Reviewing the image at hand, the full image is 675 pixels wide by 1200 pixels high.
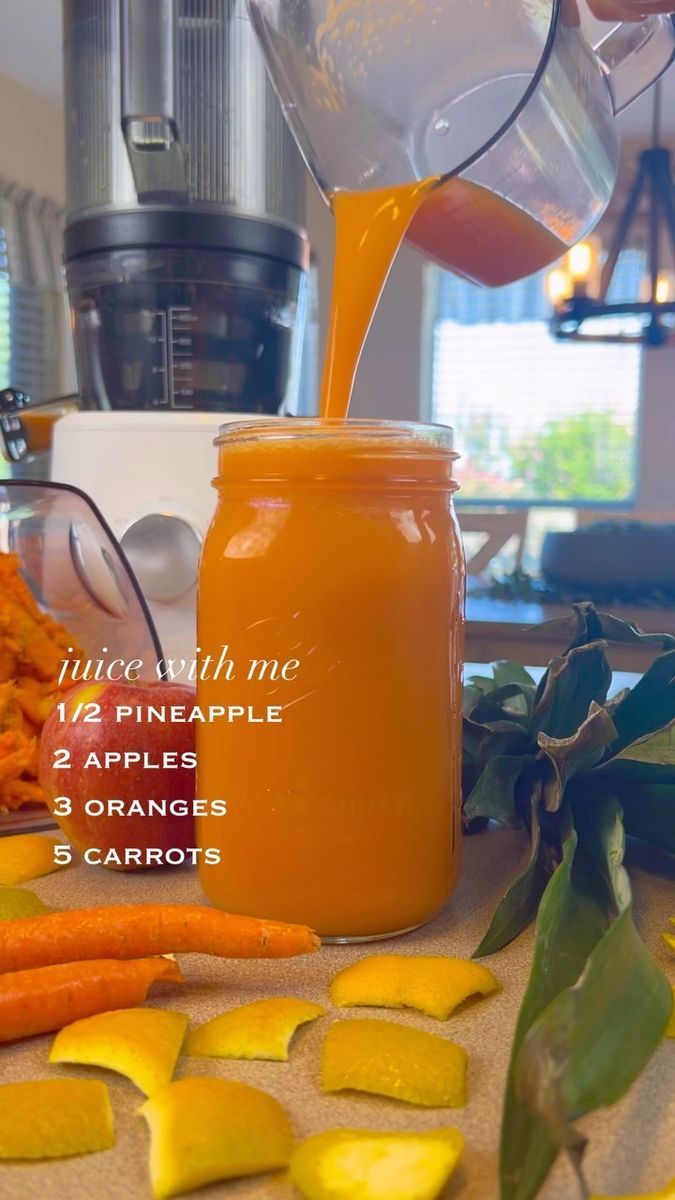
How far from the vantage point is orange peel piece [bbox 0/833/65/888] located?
2.08 ft

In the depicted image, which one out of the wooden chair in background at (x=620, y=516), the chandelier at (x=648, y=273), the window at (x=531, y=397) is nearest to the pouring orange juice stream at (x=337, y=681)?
the chandelier at (x=648, y=273)

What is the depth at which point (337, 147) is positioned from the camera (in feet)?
2.44

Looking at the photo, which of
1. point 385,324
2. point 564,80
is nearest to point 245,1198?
point 564,80

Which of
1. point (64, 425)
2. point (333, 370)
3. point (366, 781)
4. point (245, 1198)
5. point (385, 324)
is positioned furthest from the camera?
point (385, 324)

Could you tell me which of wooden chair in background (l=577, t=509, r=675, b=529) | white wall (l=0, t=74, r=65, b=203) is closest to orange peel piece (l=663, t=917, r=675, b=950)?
wooden chair in background (l=577, t=509, r=675, b=529)

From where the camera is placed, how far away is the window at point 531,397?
5.59 metres

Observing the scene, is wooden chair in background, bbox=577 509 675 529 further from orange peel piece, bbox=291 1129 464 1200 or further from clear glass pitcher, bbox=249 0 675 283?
orange peel piece, bbox=291 1129 464 1200

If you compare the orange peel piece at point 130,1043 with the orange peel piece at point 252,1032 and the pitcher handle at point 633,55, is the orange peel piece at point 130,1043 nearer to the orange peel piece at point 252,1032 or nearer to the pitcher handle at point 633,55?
the orange peel piece at point 252,1032

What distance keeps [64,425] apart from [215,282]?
0.18 m

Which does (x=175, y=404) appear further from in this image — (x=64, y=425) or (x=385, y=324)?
(x=385, y=324)

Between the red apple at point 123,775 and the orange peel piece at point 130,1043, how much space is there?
0.20 metres

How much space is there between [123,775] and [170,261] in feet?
1.64

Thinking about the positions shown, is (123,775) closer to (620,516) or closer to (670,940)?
(670,940)

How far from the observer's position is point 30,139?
465cm
